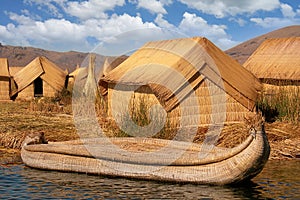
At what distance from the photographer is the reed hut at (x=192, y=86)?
41.5 ft

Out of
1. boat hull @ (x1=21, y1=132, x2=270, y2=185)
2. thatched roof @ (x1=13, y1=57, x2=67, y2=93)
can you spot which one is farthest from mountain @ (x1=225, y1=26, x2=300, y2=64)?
boat hull @ (x1=21, y1=132, x2=270, y2=185)

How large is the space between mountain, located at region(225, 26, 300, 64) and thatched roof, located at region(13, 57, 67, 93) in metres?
72.7

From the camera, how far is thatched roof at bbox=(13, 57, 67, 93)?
2693 centimetres

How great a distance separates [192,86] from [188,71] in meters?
0.40

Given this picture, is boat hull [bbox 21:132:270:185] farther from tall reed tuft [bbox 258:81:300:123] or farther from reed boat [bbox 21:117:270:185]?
tall reed tuft [bbox 258:81:300:123]

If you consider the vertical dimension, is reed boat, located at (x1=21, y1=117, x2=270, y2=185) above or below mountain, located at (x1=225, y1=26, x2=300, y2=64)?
below

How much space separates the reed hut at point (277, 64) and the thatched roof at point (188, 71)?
2.97 meters

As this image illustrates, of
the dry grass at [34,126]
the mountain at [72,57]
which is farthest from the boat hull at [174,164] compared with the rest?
the mountain at [72,57]

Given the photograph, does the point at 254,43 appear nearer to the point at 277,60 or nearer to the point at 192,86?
the point at 277,60

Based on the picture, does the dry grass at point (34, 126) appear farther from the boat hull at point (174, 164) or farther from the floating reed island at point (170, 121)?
the boat hull at point (174, 164)

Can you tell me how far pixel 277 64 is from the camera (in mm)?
18578

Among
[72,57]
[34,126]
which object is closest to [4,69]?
[34,126]

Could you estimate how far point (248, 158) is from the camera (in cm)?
768

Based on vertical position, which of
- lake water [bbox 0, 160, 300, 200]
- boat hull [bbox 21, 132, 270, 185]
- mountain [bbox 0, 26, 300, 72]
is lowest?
lake water [bbox 0, 160, 300, 200]
